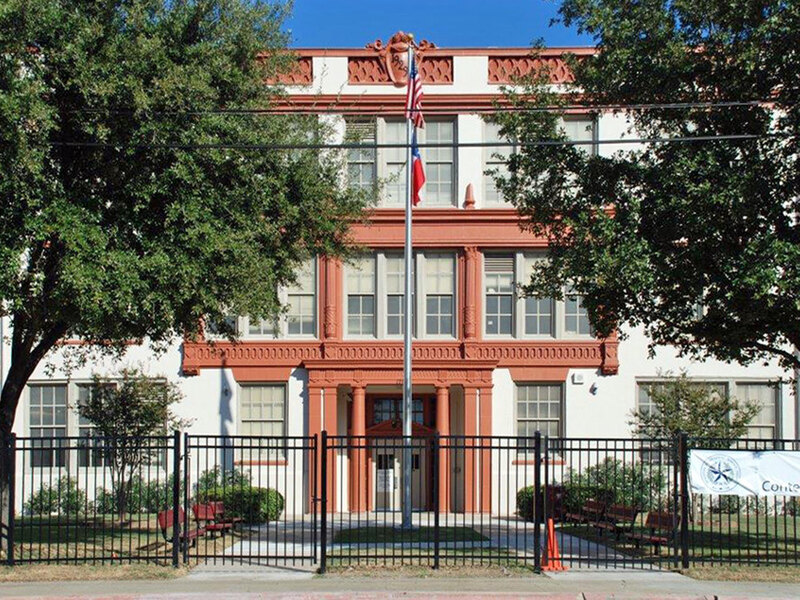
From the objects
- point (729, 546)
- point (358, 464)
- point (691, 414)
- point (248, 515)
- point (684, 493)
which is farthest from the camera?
point (358, 464)

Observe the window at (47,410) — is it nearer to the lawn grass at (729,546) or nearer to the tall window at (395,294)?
the tall window at (395,294)

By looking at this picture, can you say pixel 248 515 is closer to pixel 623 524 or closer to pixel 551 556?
pixel 623 524

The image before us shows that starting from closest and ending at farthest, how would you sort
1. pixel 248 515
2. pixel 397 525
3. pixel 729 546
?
pixel 729 546, pixel 248 515, pixel 397 525

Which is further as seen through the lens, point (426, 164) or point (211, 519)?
point (426, 164)

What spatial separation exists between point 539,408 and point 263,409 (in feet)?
24.1

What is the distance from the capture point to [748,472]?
15875 mm

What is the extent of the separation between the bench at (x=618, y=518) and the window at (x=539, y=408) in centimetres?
785

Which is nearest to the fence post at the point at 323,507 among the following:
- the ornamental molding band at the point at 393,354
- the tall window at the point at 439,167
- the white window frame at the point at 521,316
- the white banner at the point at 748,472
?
the white banner at the point at 748,472

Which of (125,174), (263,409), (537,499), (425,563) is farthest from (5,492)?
(263,409)

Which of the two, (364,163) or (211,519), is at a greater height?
(364,163)

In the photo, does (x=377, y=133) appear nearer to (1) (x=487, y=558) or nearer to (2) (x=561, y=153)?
(2) (x=561, y=153)

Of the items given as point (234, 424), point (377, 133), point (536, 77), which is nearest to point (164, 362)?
point (234, 424)

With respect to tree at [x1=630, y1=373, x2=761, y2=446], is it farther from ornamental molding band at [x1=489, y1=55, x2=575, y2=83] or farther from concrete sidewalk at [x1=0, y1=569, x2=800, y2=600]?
concrete sidewalk at [x1=0, y1=569, x2=800, y2=600]

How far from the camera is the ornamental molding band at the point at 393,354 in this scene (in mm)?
27594
